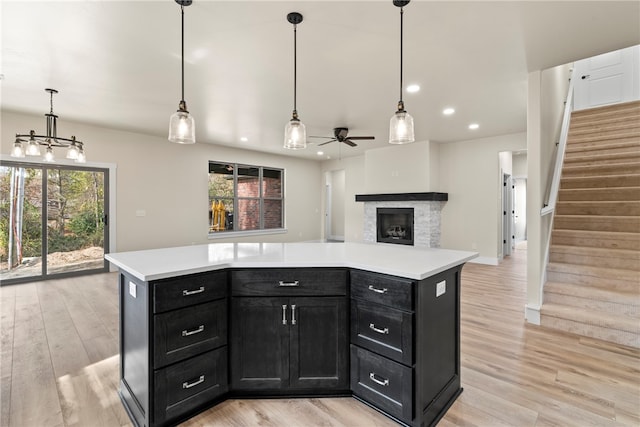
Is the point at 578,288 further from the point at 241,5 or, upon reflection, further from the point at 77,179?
the point at 77,179

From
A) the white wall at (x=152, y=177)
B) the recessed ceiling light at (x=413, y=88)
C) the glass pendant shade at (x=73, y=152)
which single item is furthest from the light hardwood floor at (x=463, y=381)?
the recessed ceiling light at (x=413, y=88)

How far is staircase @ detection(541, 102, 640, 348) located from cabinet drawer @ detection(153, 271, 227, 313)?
327cm

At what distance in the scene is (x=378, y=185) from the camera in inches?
299

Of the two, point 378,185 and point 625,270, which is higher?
point 378,185

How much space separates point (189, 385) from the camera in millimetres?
1796

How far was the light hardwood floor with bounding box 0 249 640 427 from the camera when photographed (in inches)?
71.8

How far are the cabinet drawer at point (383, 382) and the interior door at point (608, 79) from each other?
7.29 metres

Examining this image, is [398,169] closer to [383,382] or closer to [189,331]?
[383,382]

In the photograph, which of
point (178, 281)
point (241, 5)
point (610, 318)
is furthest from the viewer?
point (610, 318)

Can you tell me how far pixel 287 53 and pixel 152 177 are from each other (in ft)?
14.9

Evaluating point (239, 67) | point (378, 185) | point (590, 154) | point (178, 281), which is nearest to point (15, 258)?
point (239, 67)

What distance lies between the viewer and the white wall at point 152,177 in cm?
541

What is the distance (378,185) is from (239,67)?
498 cm

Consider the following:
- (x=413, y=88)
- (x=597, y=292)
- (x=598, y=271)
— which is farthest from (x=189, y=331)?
(x=598, y=271)
